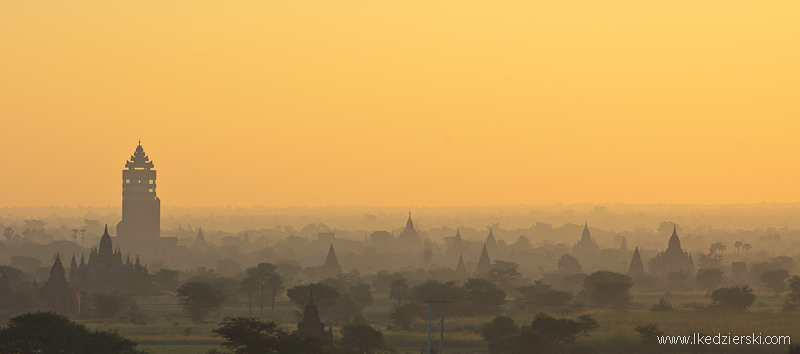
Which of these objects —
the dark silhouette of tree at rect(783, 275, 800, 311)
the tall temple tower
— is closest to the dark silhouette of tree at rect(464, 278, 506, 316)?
the dark silhouette of tree at rect(783, 275, 800, 311)

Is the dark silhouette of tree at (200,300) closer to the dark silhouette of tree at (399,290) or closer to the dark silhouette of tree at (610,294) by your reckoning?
the dark silhouette of tree at (399,290)

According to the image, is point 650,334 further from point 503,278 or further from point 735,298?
point 503,278

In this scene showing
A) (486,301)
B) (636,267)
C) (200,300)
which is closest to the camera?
(200,300)

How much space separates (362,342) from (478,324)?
23.2m

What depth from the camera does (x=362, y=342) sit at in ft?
193

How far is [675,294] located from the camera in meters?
120

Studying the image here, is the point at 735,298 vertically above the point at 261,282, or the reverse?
the point at 261,282

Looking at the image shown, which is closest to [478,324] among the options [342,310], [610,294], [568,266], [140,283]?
[342,310]

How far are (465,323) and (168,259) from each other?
11202 cm

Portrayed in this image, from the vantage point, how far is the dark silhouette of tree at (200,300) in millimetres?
83375

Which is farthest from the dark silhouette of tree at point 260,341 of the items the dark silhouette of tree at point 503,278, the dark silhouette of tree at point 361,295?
the dark silhouette of tree at point 503,278

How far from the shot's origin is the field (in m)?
63.8

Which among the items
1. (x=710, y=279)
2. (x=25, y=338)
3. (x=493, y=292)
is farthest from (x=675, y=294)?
(x=25, y=338)

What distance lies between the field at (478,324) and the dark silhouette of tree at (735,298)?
1.63 m
